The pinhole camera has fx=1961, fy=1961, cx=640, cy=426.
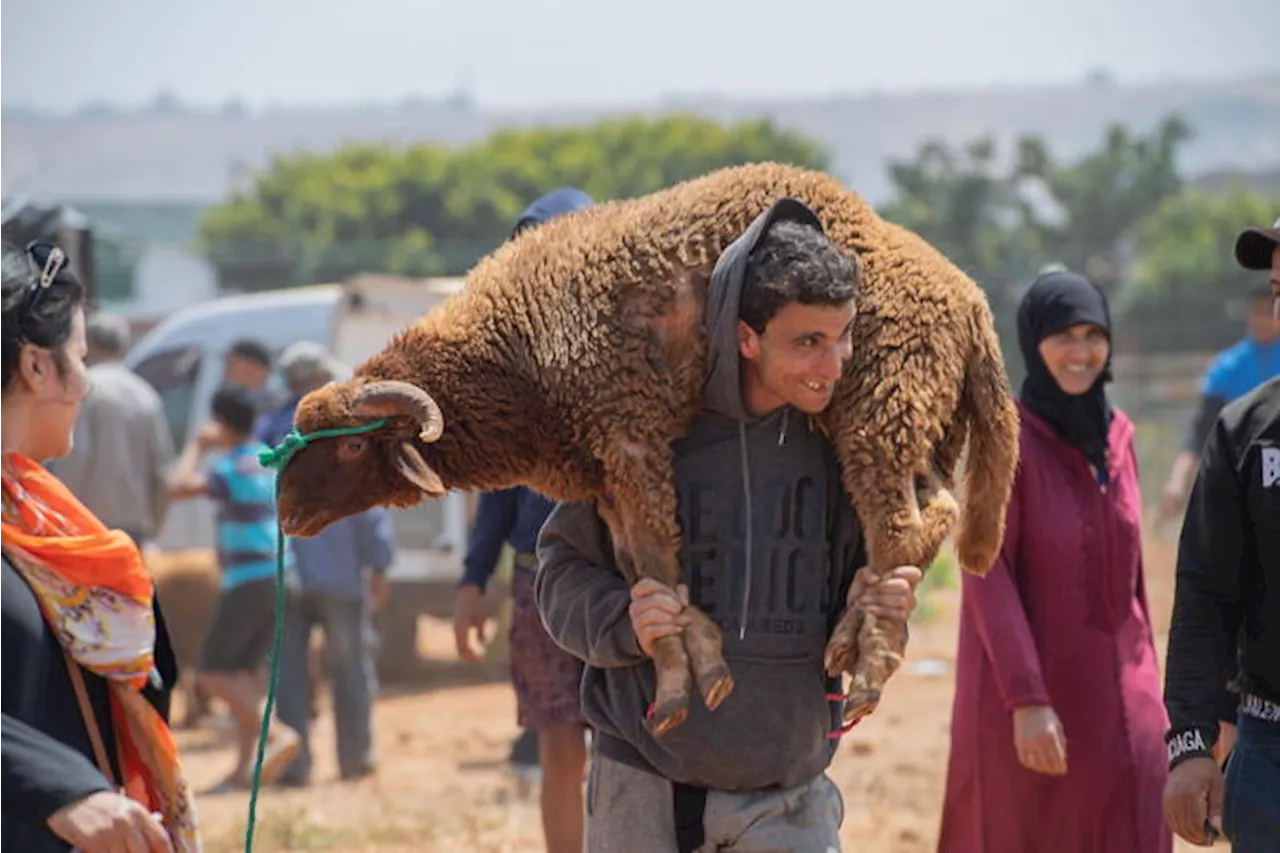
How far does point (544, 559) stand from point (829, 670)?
0.73 metres

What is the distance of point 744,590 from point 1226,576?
116cm

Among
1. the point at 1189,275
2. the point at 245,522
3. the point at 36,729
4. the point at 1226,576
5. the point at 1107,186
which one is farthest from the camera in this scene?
the point at 1107,186

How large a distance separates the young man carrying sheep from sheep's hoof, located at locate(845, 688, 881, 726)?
0.52 ft

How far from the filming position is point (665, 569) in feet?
13.4

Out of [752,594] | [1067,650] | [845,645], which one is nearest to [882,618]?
[845,645]

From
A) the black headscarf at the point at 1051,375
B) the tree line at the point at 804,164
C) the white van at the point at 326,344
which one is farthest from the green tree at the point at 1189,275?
the white van at the point at 326,344

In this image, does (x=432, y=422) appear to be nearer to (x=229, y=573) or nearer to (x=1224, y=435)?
(x=1224, y=435)

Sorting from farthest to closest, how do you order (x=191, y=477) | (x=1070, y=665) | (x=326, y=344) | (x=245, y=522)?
1. (x=326, y=344)
2. (x=191, y=477)
3. (x=245, y=522)
4. (x=1070, y=665)

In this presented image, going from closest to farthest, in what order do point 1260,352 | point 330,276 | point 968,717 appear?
point 968,717, point 1260,352, point 330,276

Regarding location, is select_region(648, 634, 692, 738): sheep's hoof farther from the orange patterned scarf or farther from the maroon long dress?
the maroon long dress

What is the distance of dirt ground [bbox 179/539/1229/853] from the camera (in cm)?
842

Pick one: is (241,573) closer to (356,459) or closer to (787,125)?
(356,459)

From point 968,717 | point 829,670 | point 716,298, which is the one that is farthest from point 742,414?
point 968,717

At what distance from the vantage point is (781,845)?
4090 millimetres
